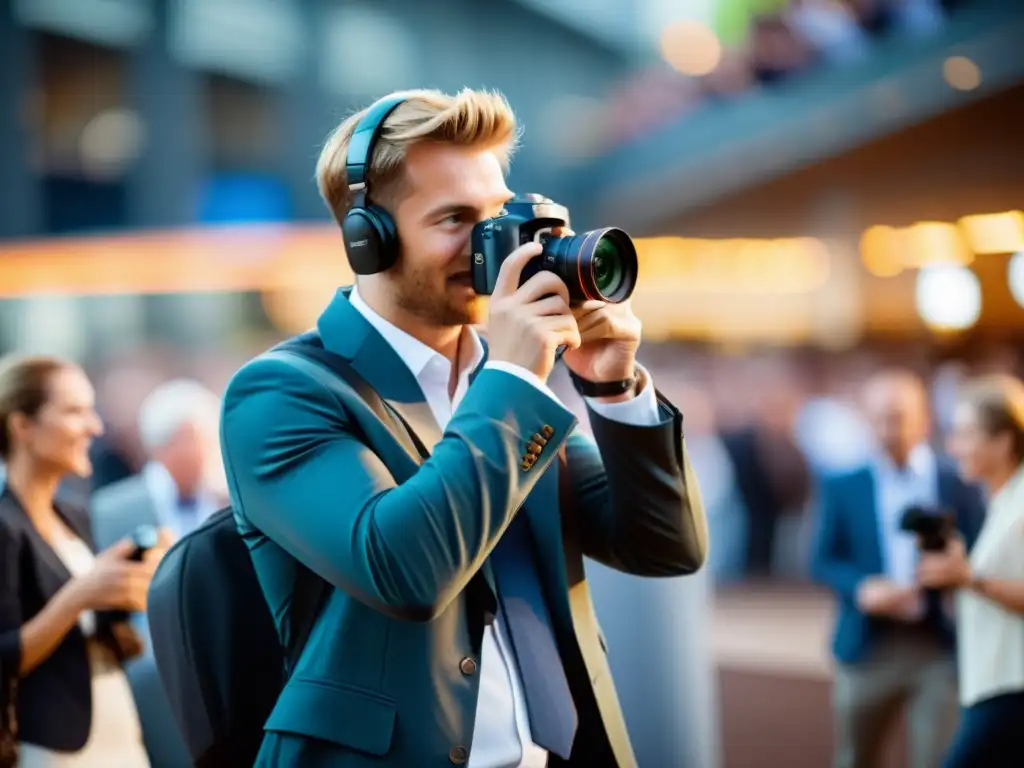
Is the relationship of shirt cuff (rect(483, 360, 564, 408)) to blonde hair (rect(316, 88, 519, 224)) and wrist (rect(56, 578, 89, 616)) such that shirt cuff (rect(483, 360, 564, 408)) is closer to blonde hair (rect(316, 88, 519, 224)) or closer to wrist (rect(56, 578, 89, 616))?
blonde hair (rect(316, 88, 519, 224))

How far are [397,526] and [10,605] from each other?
185 cm

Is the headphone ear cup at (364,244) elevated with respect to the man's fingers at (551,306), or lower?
elevated

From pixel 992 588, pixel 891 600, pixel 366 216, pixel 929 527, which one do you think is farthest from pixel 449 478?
pixel 891 600

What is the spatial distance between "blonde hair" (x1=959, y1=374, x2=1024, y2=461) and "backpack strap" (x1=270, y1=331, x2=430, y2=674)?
3.00 m

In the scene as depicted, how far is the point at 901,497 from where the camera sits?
4.75 m

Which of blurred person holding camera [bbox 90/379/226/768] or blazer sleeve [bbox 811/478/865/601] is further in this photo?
blazer sleeve [bbox 811/478/865/601]

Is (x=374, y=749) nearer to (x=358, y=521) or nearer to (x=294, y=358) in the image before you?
(x=358, y=521)

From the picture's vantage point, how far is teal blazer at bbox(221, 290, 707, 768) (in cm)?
135

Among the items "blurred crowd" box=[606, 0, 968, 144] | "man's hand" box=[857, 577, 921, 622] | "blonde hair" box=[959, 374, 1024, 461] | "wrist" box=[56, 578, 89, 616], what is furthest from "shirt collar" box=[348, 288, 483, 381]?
"blurred crowd" box=[606, 0, 968, 144]

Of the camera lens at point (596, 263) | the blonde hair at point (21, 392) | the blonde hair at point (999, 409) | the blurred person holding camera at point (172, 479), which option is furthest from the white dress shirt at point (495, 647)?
the blonde hair at point (999, 409)

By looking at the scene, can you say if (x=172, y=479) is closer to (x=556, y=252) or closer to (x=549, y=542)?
(x=549, y=542)

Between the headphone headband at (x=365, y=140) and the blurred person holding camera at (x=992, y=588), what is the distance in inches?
102

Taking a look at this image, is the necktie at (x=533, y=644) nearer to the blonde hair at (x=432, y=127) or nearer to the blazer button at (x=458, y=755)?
the blazer button at (x=458, y=755)

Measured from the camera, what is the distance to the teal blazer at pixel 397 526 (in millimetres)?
1348
